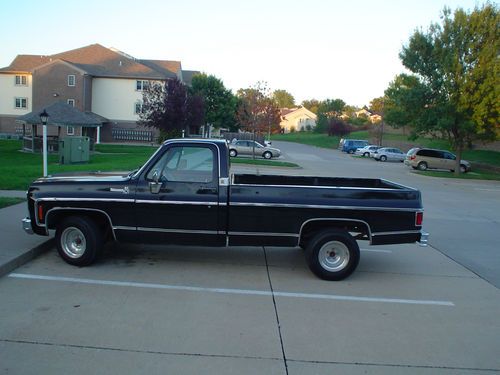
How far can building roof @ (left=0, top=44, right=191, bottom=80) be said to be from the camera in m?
52.0

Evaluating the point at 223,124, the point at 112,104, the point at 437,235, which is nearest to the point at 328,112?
the point at 223,124

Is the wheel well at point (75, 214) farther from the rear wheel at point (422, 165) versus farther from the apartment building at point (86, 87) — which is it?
the apartment building at point (86, 87)

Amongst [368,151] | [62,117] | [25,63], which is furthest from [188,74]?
[62,117]

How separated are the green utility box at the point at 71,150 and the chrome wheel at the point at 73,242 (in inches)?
702

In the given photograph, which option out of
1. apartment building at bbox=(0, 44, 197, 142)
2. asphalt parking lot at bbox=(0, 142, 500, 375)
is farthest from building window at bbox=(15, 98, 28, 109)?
asphalt parking lot at bbox=(0, 142, 500, 375)

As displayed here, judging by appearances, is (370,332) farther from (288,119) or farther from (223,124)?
(288,119)

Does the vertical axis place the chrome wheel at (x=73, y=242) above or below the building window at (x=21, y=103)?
below

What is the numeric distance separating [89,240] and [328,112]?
108 m

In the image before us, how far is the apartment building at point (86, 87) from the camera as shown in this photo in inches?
1971

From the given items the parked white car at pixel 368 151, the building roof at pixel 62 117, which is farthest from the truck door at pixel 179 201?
the parked white car at pixel 368 151

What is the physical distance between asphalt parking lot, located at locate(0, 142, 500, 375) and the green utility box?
17.2 m

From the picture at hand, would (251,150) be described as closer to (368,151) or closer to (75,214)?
(368,151)

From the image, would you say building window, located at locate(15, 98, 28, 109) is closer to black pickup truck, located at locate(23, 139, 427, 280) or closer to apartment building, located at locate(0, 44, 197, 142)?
apartment building, located at locate(0, 44, 197, 142)

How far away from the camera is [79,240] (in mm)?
7223
